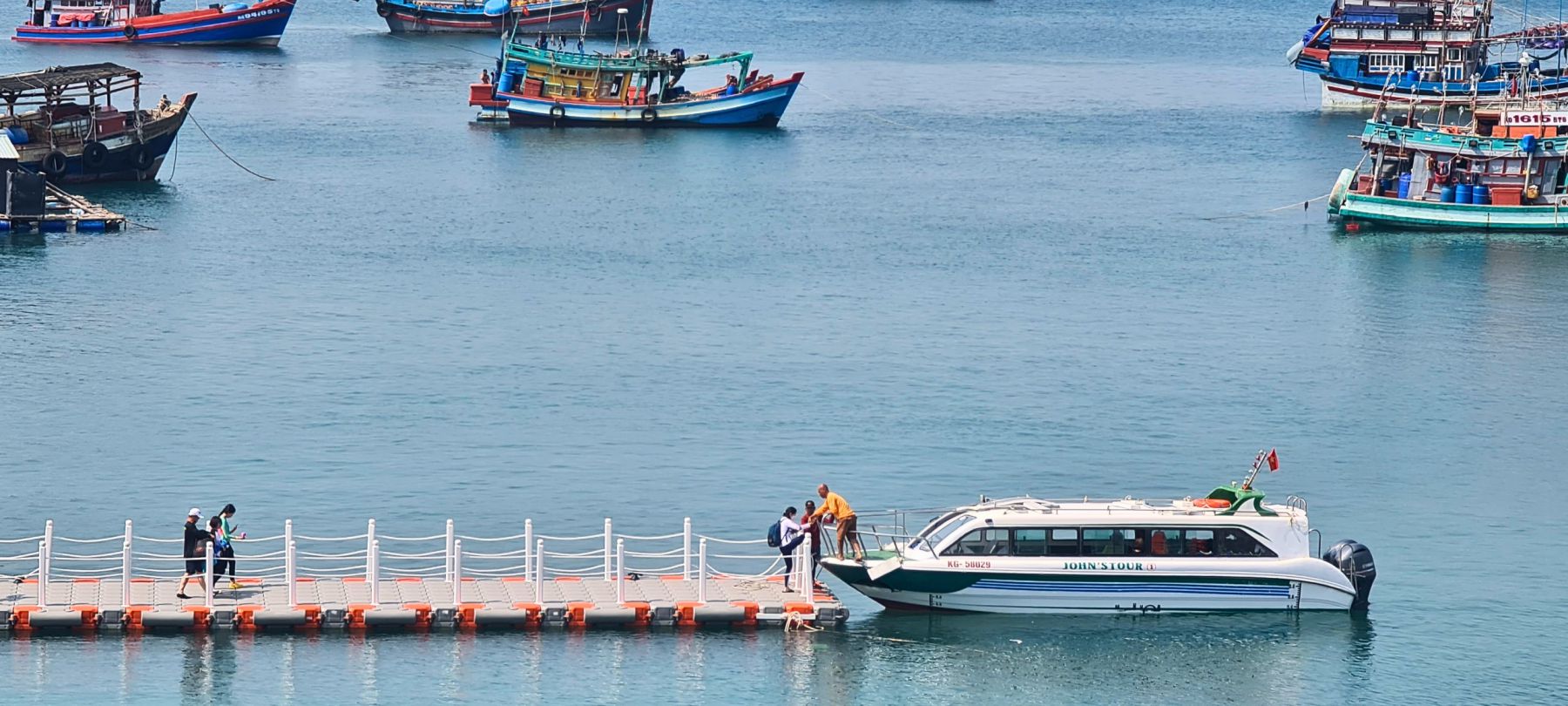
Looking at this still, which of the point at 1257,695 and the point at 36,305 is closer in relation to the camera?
the point at 1257,695

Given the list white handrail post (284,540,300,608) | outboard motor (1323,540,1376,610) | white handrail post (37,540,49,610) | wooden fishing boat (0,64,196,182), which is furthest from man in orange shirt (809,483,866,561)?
wooden fishing boat (0,64,196,182)

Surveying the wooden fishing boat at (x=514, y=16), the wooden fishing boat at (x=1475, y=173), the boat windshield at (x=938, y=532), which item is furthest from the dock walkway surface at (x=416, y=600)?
the wooden fishing boat at (x=514, y=16)

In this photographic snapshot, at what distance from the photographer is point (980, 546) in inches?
1781

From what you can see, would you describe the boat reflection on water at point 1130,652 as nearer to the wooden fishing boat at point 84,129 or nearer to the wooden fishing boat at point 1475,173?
the wooden fishing boat at point 1475,173

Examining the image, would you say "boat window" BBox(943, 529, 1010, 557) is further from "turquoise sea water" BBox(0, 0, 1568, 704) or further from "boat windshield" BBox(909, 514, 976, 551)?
"turquoise sea water" BBox(0, 0, 1568, 704)

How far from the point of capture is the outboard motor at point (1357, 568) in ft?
152

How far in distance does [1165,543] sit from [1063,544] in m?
2.00

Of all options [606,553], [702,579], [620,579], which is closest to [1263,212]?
[702,579]

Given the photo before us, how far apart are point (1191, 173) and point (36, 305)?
198ft

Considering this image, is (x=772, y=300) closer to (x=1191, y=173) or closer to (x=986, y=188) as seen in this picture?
(x=986, y=188)

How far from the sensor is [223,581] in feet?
147

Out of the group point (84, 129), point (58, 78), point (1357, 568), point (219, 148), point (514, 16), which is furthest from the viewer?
point (514, 16)

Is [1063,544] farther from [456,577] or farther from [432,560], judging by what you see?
[432,560]

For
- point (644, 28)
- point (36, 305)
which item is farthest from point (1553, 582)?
point (644, 28)
